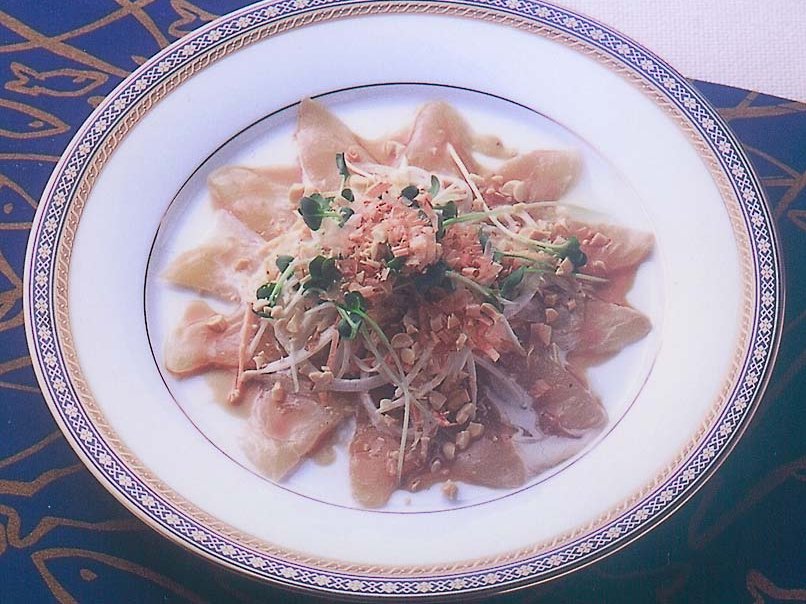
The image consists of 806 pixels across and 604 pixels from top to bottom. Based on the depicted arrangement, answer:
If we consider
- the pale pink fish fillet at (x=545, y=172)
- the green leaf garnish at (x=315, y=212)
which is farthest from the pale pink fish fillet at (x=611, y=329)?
the green leaf garnish at (x=315, y=212)

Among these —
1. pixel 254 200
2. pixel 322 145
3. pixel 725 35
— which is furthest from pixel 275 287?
pixel 725 35

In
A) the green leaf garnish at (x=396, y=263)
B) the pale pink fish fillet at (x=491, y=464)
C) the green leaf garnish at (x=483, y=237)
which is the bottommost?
the pale pink fish fillet at (x=491, y=464)

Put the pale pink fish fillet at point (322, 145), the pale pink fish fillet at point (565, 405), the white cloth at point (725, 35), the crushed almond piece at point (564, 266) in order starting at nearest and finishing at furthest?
the pale pink fish fillet at point (565, 405)
the crushed almond piece at point (564, 266)
the pale pink fish fillet at point (322, 145)
the white cloth at point (725, 35)

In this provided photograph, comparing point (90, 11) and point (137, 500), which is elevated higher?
point (90, 11)

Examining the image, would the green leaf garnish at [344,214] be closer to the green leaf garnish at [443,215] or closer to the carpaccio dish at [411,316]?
the carpaccio dish at [411,316]

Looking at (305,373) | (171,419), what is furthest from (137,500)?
(305,373)

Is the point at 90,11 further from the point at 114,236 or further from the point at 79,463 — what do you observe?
the point at 79,463
